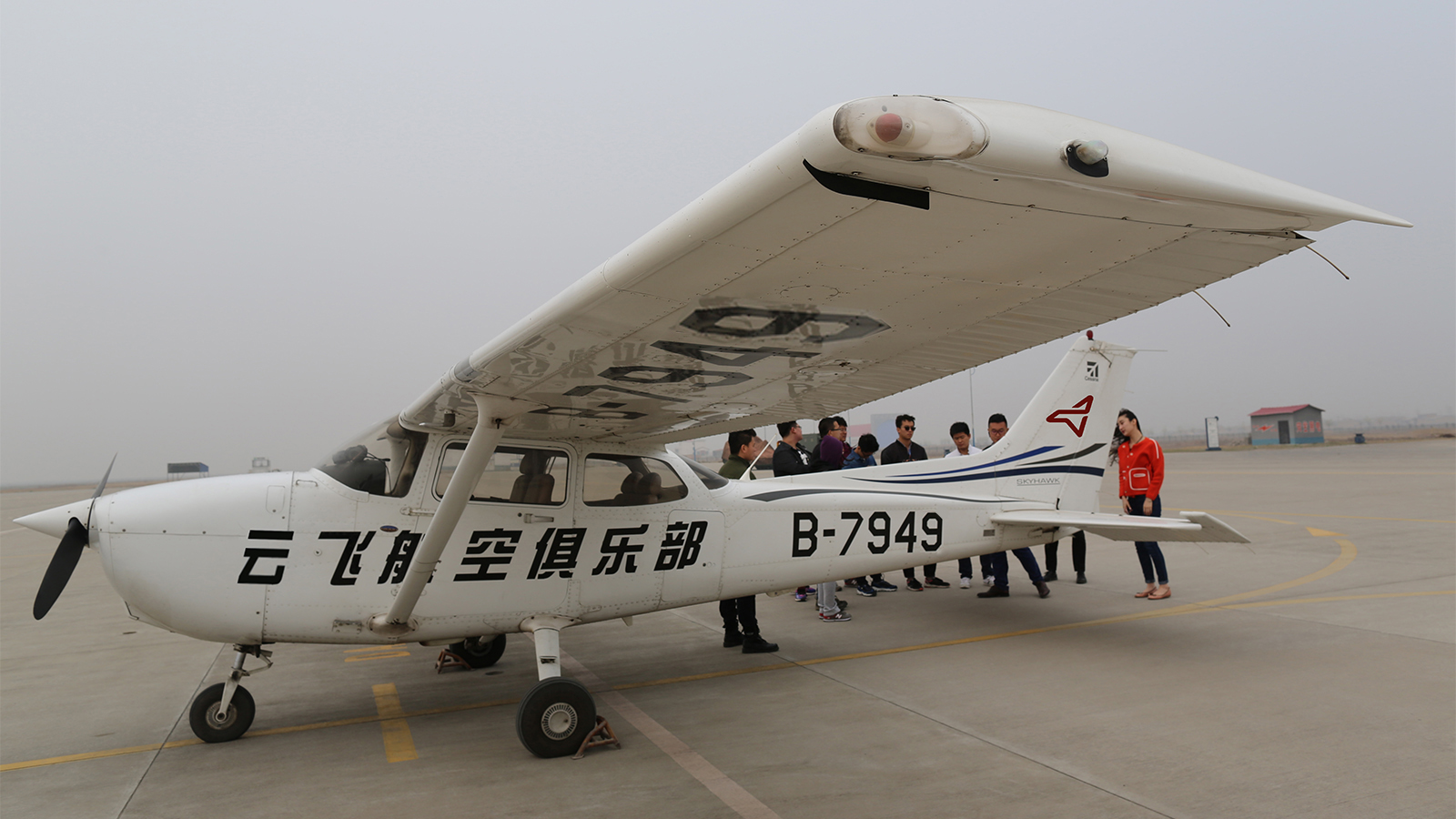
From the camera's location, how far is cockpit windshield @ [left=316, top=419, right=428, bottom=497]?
4520 millimetres

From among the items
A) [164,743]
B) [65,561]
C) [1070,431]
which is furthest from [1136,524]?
[65,561]

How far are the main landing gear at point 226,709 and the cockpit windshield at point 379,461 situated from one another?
3.62 ft

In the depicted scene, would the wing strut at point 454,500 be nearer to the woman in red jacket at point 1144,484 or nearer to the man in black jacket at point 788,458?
the man in black jacket at point 788,458

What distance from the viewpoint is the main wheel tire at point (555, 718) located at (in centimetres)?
408

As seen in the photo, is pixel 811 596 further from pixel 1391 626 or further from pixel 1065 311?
pixel 1065 311

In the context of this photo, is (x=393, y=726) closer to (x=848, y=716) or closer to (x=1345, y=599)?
(x=848, y=716)

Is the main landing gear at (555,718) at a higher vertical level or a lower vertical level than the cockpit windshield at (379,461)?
lower

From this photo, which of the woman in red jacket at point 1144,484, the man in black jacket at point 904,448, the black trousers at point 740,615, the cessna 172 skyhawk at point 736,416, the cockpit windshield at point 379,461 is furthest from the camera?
the man in black jacket at point 904,448

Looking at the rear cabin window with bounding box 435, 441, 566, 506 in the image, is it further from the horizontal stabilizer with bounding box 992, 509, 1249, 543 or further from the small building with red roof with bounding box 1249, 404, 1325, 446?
the small building with red roof with bounding box 1249, 404, 1325, 446

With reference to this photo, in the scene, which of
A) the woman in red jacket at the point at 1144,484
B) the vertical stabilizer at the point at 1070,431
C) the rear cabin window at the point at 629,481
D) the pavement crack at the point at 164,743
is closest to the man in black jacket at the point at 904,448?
the vertical stabilizer at the point at 1070,431

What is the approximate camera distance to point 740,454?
7246 millimetres

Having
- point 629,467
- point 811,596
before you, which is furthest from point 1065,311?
point 811,596

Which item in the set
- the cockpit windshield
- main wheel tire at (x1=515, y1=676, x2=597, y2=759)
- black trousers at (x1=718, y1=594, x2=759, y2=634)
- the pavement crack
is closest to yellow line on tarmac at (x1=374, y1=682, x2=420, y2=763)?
main wheel tire at (x1=515, y1=676, x2=597, y2=759)

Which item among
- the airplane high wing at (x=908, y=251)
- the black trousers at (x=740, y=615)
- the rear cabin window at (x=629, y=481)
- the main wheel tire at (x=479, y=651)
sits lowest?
the main wheel tire at (x=479, y=651)
